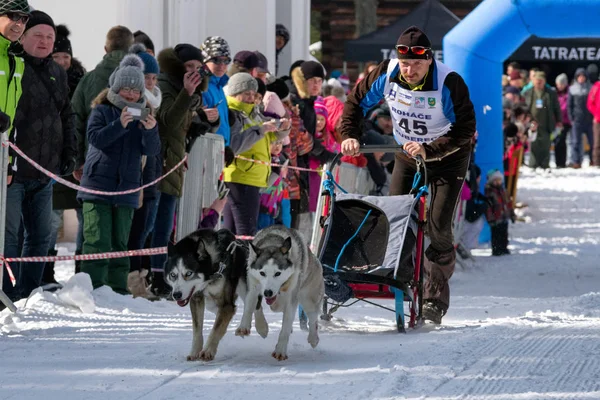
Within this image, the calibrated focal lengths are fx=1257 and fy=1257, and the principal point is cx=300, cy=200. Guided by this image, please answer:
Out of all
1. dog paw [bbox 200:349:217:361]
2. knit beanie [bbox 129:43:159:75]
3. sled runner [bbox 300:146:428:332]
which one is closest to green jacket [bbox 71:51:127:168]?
knit beanie [bbox 129:43:159:75]

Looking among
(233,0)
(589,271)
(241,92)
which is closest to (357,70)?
(233,0)

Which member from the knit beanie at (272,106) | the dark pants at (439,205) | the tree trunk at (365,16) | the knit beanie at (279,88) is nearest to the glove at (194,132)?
the knit beanie at (272,106)

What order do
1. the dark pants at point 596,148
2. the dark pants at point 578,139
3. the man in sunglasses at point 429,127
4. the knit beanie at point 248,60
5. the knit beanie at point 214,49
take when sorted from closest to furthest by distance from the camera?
the man in sunglasses at point 429,127, the knit beanie at point 214,49, the knit beanie at point 248,60, the dark pants at point 596,148, the dark pants at point 578,139

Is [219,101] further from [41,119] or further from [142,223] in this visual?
[41,119]

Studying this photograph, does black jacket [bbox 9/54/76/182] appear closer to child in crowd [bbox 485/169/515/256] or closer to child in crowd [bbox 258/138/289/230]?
child in crowd [bbox 258/138/289/230]

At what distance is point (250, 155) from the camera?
31.8 feet

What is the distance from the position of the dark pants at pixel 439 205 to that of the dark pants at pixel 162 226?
1.88 metres

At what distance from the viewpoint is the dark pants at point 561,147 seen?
2602cm

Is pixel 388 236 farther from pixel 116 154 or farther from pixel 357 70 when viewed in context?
pixel 357 70

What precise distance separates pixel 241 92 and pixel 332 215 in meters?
2.76

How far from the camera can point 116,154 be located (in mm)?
8133

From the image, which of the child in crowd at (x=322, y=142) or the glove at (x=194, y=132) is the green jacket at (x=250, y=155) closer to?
the glove at (x=194, y=132)

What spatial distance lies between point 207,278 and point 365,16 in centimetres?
2356

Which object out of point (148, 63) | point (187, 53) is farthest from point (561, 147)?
point (148, 63)
